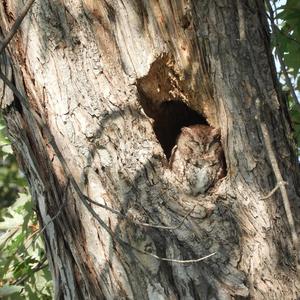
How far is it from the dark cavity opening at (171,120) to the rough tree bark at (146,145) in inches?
2.6

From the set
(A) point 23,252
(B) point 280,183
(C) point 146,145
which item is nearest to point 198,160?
(C) point 146,145

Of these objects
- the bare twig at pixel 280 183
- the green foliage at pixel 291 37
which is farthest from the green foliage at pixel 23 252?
the bare twig at pixel 280 183

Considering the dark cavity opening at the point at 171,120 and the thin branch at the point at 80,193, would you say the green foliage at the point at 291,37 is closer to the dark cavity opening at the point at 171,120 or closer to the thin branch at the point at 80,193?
the dark cavity opening at the point at 171,120

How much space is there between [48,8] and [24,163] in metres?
0.54

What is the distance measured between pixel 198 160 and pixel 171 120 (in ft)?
0.84

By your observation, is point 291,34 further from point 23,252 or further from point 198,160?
point 23,252

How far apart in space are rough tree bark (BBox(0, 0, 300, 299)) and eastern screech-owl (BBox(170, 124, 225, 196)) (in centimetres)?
2

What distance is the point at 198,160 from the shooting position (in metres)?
2.05

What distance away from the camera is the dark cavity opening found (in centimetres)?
220

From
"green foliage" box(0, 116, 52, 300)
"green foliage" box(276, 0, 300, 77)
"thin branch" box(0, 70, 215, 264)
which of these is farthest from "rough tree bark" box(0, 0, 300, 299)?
"green foliage" box(0, 116, 52, 300)

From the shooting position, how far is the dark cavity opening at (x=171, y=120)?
220 centimetres

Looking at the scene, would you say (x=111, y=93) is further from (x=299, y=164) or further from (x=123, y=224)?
(x=299, y=164)

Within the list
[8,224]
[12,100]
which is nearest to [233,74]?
[12,100]

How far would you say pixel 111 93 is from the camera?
6.60 feet
